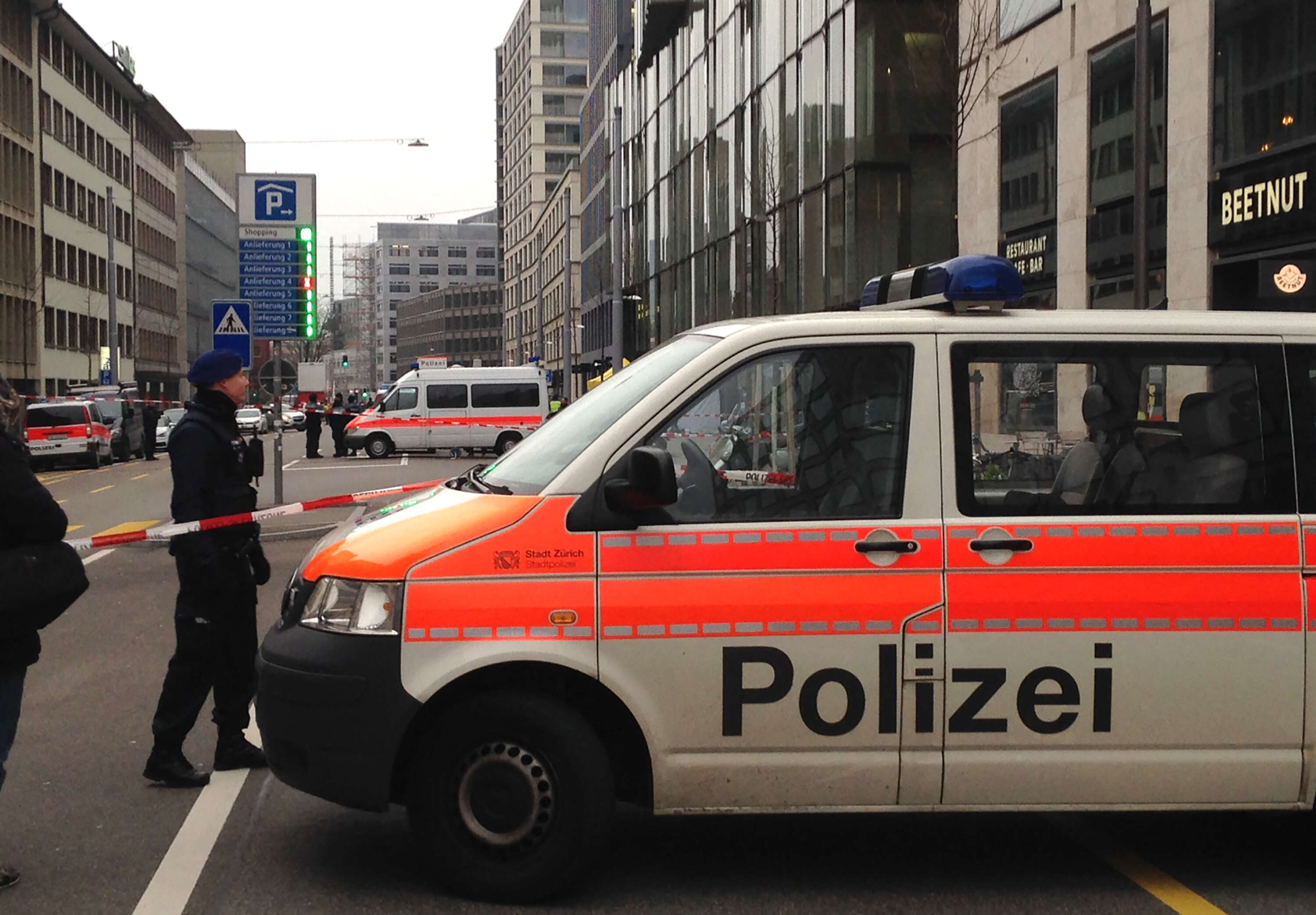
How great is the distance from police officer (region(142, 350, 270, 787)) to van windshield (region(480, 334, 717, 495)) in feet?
4.70

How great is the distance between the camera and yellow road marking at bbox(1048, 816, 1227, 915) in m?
4.96

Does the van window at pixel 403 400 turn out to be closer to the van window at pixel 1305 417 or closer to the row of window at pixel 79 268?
the row of window at pixel 79 268

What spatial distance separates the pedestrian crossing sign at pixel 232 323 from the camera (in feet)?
72.3

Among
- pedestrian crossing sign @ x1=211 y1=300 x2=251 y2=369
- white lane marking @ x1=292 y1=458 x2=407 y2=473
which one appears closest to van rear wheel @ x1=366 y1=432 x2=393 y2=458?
white lane marking @ x1=292 y1=458 x2=407 y2=473

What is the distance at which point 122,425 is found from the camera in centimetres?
4381

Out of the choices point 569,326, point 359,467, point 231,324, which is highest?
point 569,326

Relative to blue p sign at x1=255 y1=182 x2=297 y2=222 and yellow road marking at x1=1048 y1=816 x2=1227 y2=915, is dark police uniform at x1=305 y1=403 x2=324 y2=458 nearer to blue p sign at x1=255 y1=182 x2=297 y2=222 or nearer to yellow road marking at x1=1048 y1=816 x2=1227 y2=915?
blue p sign at x1=255 y1=182 x2=297 y2=222

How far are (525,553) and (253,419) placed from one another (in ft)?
227

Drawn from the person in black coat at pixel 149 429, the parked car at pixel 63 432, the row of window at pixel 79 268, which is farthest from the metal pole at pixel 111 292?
the parked car at pixel 63 432

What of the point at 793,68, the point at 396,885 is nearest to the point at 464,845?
the point at 396,885

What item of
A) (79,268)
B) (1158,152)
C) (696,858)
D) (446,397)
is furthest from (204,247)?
(696,858)

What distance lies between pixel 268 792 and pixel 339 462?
36.6 m

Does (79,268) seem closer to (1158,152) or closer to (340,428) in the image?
(340,428)

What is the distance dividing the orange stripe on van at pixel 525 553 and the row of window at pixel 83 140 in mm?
70450
